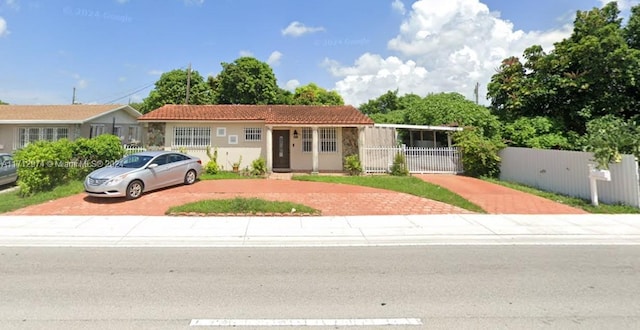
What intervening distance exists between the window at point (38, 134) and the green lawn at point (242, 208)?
50.8 feet

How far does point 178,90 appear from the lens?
32375mm

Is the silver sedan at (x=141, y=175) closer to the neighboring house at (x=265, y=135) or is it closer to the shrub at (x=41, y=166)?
the shrub at (x=41, y=166)

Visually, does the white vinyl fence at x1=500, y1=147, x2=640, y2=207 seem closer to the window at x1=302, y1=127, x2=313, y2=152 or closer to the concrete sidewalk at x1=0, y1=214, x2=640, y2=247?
the concrete sidewalk at x1=0, y1=214, x2=640, y2=247

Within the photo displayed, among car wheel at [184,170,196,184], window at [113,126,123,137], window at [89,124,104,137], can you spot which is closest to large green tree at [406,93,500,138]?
car wheel at [184,170,196,184]

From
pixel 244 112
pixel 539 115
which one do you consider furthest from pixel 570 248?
pixel 244 112

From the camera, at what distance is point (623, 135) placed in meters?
9.94

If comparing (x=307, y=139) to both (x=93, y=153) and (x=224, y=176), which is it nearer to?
(x=224, y=176)

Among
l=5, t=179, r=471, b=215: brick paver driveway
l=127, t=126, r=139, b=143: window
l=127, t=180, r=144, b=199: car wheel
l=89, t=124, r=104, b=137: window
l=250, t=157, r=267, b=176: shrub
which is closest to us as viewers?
l=5, t=179, r=471, b=215: brick paver driveway

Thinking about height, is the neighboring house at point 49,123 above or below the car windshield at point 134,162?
above

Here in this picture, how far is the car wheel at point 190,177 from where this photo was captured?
12720mm

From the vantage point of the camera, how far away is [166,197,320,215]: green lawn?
29.2ft

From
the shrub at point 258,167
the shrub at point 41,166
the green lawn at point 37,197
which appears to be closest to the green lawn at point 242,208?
the green lawn at point 37,197

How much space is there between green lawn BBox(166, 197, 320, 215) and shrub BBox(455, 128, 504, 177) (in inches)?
402

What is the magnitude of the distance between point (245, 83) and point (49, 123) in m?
16.2
